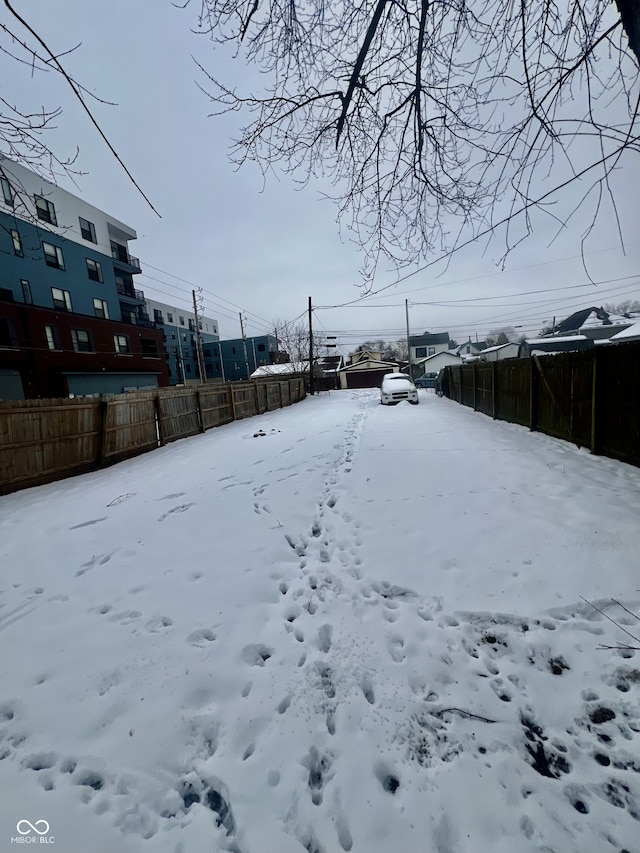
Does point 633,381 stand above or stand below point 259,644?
above

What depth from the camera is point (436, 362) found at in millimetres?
49375

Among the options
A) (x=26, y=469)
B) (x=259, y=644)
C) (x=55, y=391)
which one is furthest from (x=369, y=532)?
(x=55, y=391)

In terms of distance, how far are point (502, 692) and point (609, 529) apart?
2.44m

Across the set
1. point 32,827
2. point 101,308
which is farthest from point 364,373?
point 32,827

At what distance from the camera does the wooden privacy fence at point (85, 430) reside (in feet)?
19.1

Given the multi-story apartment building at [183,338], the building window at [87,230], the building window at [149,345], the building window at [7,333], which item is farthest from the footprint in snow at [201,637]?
the multi-story apartment building at [183,338]

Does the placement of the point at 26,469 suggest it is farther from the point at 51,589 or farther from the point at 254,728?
the point at 254,728

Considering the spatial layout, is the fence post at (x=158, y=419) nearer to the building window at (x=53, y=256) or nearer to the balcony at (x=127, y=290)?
the building window at (x=53, y=256)

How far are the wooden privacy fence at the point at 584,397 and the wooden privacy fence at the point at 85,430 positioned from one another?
9.44m

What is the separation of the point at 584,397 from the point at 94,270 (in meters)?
29.4

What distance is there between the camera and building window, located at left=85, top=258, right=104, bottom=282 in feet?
75.8

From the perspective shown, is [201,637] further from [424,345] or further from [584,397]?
[424,345]

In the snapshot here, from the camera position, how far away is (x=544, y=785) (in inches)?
55.0

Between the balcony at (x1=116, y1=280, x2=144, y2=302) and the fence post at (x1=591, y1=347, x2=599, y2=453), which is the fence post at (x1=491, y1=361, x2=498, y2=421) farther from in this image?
the balcony at (x1=116, y1=280, x2=144, y2=302)
